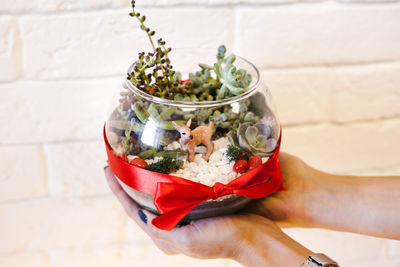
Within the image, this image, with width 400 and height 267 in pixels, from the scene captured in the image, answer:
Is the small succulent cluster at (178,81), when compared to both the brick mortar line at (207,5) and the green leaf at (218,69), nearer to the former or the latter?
the green leaf at (218,69)

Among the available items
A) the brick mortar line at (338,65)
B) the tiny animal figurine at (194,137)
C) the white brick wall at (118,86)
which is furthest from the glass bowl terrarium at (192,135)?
the brick mortar line at (338,65)

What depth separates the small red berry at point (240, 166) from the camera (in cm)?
59

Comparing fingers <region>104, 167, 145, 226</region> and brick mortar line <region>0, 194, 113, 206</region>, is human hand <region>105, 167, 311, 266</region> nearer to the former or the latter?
fingers <region>104, 167, 145, 226</region>

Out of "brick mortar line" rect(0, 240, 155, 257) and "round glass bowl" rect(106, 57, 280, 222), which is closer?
"round glass bowl" rect(106, 57, 280, 222)

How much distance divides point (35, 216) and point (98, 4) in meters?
0.48

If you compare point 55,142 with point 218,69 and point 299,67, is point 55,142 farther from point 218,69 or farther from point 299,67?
point 299,67

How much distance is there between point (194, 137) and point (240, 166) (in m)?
0.08

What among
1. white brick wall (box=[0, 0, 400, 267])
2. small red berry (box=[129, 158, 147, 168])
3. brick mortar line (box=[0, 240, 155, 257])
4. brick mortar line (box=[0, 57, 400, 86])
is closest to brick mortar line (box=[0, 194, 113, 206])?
white brick wall (box=[0, 0, 400, 267])

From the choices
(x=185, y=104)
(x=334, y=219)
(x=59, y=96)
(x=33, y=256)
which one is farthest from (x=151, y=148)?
(x=33, y=256)

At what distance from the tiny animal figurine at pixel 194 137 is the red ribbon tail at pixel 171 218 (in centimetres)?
7

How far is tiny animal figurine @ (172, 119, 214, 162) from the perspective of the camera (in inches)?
22.4

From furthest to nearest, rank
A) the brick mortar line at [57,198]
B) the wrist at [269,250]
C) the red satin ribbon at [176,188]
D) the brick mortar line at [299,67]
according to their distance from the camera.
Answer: the brick mortar line at [57,198] < the brick mortar line at [299,67] < the wrist at [269,250] < the red satin ribbon at [176,188]

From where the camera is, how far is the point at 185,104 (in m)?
0.58

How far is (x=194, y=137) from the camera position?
0.57m
